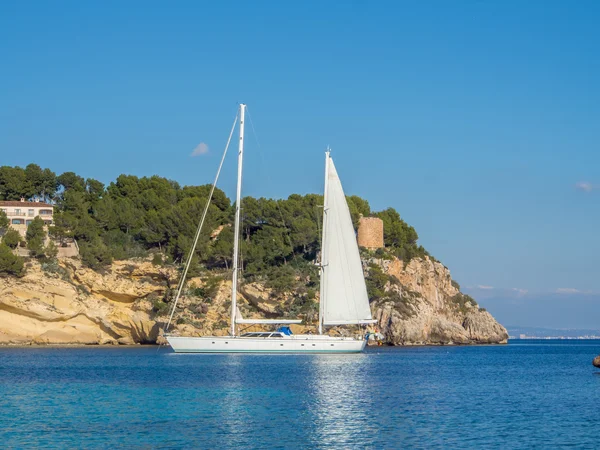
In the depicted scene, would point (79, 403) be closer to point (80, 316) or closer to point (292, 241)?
point (80, 316)

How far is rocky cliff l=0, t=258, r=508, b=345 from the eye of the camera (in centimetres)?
5928

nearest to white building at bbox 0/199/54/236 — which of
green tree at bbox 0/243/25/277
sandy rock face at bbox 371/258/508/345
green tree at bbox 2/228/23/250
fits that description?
green tree at bbox 2/228/23/250

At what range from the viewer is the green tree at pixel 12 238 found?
212 ft

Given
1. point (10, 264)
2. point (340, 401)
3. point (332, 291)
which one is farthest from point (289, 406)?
point (10, 264)

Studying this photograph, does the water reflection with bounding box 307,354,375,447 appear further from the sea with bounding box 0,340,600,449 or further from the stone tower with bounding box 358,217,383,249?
the stone tower with bounding box 358,217,383,249

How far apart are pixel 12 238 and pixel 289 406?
45.5 metres

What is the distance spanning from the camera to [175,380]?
105 feet

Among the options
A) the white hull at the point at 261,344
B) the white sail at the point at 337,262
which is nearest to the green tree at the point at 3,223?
the white hull at the point at 261,344

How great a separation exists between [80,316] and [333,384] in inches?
1345

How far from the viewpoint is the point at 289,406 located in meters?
24.8

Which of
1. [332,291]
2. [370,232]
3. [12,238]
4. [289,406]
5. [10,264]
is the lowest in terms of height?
[289,406]

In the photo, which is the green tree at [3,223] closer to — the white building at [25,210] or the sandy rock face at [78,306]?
the white building at [25,210]

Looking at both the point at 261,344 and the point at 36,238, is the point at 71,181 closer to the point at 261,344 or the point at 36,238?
the point at 36,238

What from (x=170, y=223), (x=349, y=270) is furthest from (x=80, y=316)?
(x=349, y=270)
